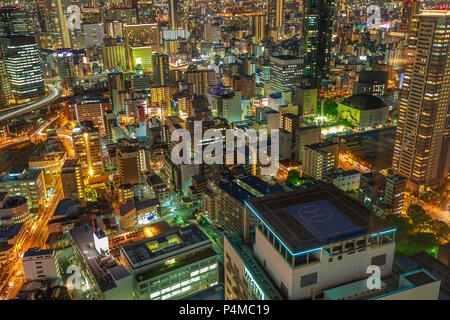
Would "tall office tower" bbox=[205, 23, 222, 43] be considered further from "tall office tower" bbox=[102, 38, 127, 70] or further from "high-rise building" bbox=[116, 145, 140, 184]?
"high-rise building" bbox=[116, 145, 140, 184]

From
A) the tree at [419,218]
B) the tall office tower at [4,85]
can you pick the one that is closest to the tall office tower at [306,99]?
the tree at [419,218]

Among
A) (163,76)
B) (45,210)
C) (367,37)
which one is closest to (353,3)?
(367,37)

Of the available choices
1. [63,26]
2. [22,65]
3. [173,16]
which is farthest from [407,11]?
[63,26]

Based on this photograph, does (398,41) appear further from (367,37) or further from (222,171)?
(222,171)

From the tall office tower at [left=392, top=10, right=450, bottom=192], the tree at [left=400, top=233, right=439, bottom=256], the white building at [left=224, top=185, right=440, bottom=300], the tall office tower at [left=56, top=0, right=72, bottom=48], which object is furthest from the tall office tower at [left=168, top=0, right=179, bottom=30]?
the white building at [left=224, top=185, right=440, bottom=300]

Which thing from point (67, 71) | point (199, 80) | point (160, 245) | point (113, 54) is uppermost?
point (113, 54)

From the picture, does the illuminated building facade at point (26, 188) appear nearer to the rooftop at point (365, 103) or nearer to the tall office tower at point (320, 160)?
the tall office tower at point (320, 160)

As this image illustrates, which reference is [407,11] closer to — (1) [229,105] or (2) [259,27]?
(2) [259,27]
